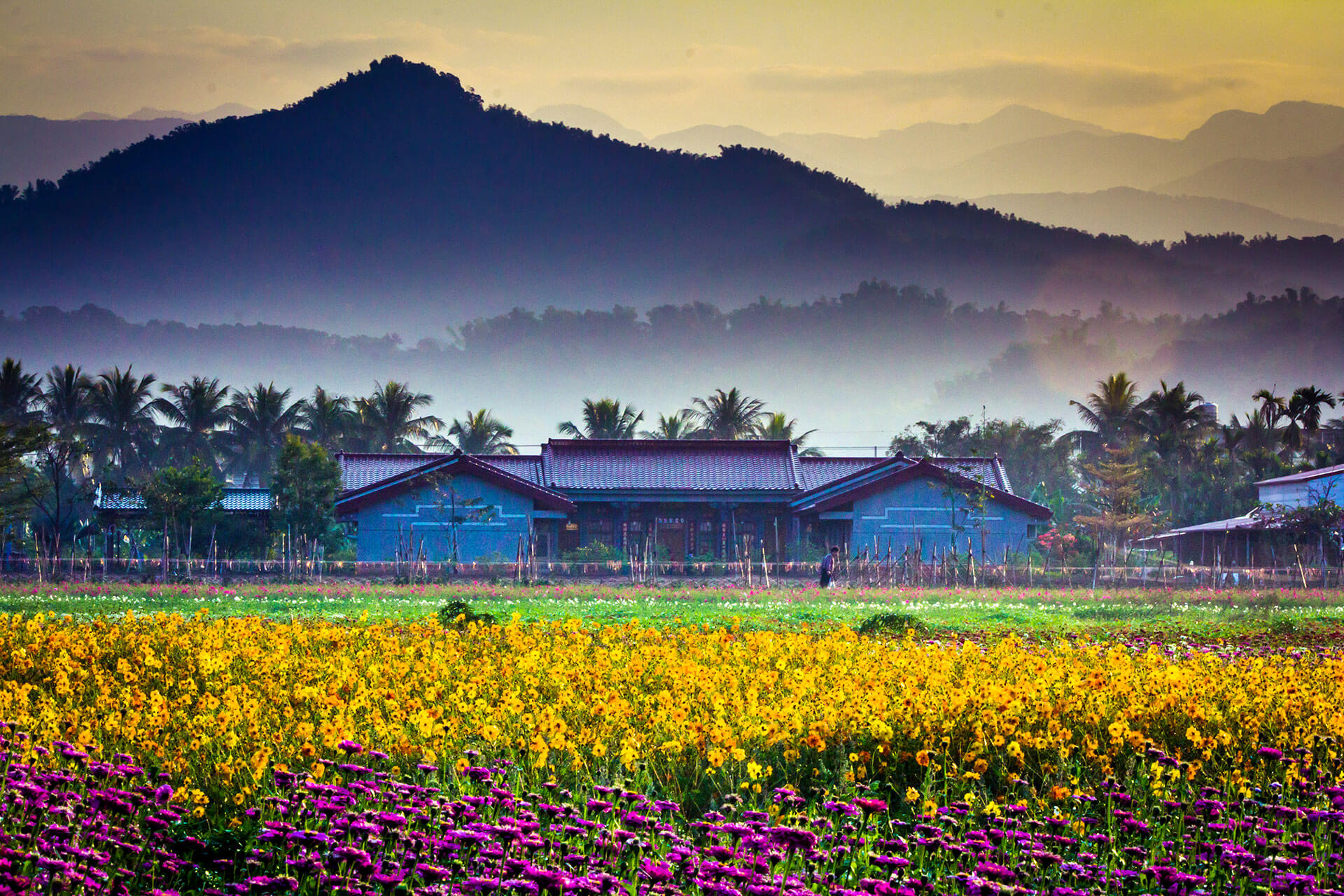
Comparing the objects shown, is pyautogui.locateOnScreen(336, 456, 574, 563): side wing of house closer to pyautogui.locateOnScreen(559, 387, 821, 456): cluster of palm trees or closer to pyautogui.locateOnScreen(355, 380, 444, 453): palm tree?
pyautogui.locateOnScreen(559, 387, 821, 456): cluster of palm trees

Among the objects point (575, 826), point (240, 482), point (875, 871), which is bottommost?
point (875, 871)

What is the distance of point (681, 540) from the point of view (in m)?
48.5

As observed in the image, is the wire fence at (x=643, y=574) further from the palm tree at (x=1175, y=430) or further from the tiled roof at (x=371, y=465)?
the palm tree at (x=1175, y=430)

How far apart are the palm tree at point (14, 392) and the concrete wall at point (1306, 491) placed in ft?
206

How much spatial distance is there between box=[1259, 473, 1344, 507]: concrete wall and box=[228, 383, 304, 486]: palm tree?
171ft

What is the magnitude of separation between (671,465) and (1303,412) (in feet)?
149

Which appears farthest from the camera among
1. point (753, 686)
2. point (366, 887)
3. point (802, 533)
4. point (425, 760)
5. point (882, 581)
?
point (802, 533)

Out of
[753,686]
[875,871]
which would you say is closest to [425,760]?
[875,871]

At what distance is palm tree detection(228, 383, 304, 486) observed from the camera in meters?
76.7

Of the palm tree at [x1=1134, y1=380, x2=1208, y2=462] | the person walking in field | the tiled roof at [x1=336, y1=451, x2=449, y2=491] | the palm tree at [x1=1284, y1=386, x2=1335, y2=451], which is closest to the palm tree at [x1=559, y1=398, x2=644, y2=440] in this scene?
the tiled roof at [x1=336, y1=451, x2=449, y2=491]

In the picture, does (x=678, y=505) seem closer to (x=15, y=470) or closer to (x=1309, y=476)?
(x=15, y=470)

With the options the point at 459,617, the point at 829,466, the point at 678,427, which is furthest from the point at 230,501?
the point at 459,617

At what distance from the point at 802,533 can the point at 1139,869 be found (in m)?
41.7

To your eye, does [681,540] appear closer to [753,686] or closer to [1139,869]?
[753,686]
